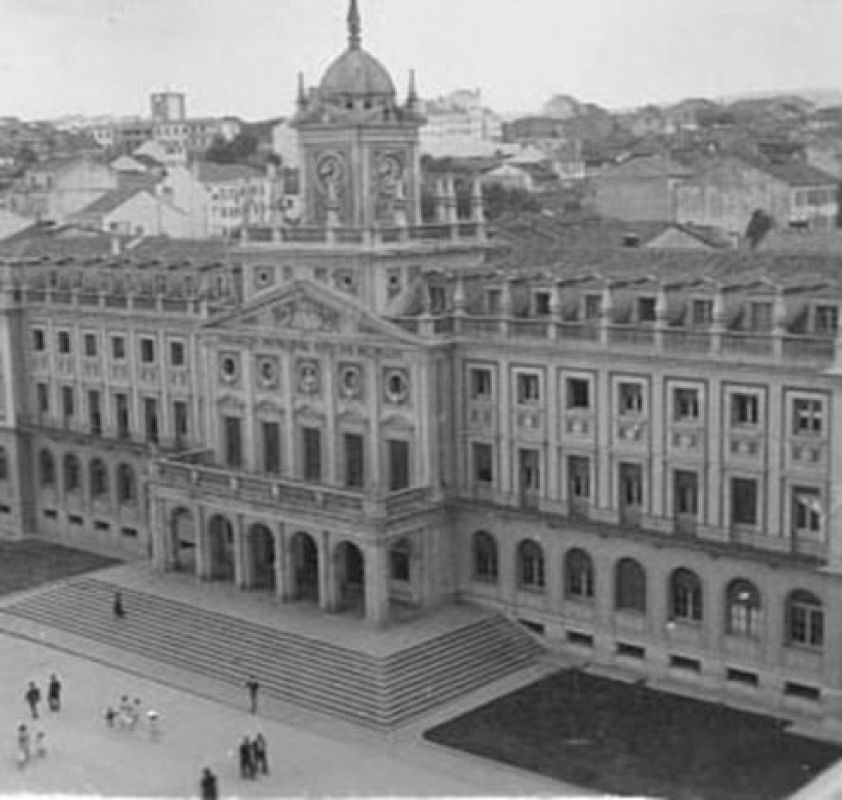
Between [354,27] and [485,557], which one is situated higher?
[354,27]

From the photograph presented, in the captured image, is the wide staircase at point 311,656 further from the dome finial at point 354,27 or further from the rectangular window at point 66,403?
the dome finial at point 354,27

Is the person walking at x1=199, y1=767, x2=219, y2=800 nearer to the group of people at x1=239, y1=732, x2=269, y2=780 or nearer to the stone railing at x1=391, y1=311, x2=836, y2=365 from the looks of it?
the group of people at x1=239, y1=732, x2=269, y2=780

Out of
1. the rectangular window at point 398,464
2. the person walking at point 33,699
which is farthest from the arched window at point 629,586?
the person walking at point 33,699

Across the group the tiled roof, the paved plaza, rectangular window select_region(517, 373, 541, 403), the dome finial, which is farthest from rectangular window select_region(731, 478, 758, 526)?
the tiled roof

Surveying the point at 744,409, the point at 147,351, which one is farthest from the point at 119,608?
the point at 744,409

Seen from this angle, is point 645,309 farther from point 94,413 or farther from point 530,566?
point 94,413
